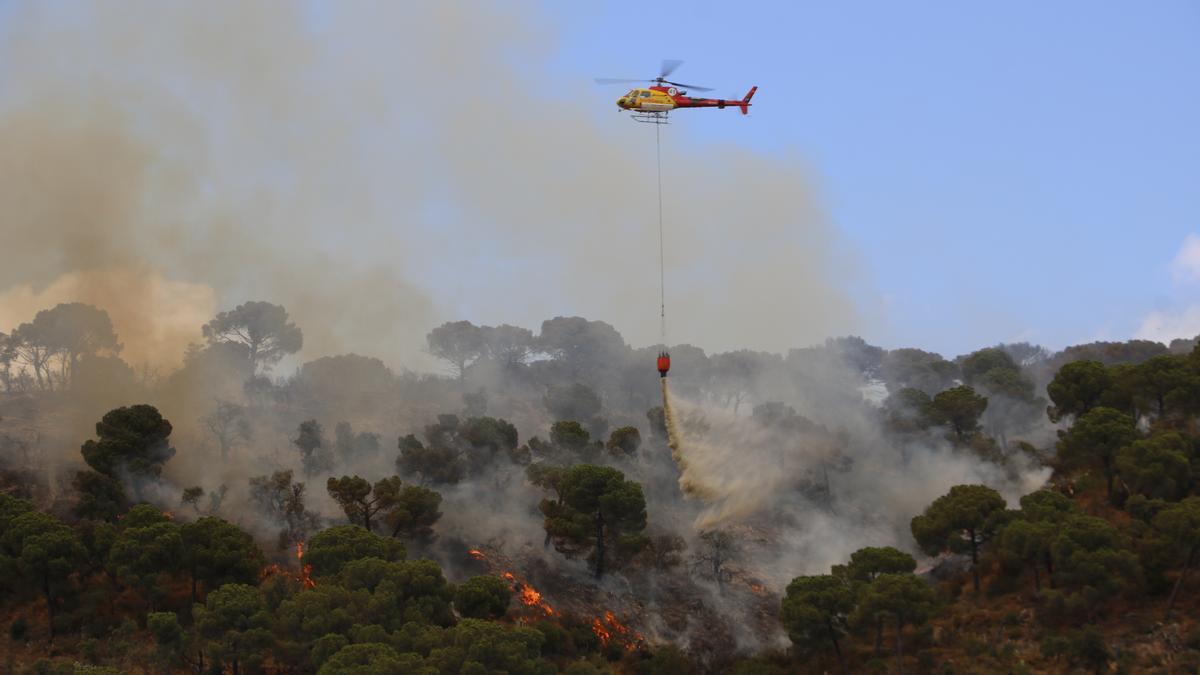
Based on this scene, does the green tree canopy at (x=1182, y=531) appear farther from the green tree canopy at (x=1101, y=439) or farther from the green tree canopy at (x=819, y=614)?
the green tree canopy at (x=819, y=614)

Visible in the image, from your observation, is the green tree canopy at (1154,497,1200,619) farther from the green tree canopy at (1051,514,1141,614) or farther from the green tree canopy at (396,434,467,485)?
the green tree canopy at (396,434,467,485)

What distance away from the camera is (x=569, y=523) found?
340 ft

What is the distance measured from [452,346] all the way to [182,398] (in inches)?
2121

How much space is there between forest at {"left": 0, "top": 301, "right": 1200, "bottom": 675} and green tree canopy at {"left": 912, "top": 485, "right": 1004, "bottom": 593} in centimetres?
31

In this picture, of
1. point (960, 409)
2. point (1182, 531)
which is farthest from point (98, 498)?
point (960, 409)

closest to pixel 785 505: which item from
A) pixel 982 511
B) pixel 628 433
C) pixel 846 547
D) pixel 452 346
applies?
pixel 846 547

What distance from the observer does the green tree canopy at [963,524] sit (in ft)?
307

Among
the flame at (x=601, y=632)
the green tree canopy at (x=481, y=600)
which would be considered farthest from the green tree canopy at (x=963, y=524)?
the green tree canopy at (x=481, y=600)

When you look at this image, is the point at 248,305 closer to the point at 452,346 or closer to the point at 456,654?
the point at 452,346

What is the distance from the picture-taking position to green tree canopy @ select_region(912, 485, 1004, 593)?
9369 centimetres

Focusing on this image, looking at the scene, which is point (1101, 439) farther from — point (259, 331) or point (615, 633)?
point (259, 331)

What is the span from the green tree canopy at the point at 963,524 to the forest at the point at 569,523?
0.31 meters

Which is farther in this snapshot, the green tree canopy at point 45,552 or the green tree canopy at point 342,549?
the green tree canopy at point 342,549

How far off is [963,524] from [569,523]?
117 ft
